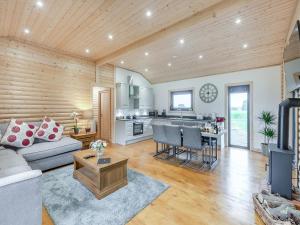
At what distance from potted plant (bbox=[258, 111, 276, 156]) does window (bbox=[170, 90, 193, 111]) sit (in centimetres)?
236

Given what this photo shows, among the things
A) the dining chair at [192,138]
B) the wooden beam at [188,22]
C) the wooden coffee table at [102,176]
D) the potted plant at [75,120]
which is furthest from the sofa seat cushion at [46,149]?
the wooden beam at [188,22]

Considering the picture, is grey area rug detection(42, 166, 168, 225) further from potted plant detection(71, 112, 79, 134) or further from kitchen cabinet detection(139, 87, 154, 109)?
kitchen cabinet detection(139, 87, 154, 109)

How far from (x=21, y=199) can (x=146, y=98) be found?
559 cm

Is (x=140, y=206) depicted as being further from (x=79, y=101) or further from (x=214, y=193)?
(x=79, y=101)

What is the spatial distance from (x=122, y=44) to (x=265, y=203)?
165 inches

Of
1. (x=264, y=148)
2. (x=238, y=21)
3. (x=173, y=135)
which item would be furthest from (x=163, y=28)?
(x=264, y=148)

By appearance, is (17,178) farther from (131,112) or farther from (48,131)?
(131,112)

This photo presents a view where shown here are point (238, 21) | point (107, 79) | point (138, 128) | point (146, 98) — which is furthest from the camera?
point (146, 98)

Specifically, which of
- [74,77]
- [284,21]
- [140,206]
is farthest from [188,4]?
[74,77]

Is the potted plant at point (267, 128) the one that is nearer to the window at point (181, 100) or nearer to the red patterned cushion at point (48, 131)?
the window at point (181, 100)

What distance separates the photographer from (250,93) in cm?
460

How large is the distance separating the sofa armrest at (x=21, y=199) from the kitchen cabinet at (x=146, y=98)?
515cm

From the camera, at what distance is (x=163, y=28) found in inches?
123

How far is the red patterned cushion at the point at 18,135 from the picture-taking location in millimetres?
2938
